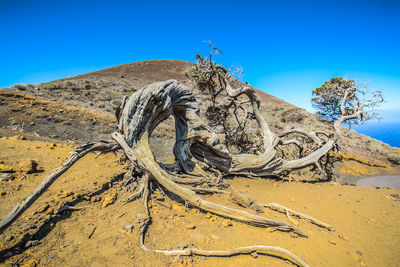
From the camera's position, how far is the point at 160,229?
278cm

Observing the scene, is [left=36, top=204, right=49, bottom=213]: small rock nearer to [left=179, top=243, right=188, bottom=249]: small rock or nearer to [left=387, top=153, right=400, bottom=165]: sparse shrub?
[left=179, top=243, right=188, bottom=249]: small rock

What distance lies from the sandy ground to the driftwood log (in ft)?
0.49

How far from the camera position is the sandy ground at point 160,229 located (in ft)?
7.34

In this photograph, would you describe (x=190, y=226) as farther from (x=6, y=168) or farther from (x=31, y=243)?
(x=6, y=168)

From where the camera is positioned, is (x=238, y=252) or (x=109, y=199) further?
(x=109, y=199)

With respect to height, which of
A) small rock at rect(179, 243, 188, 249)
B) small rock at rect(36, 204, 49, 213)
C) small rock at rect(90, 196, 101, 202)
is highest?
small rock at rect(90, 196, 101, 202)

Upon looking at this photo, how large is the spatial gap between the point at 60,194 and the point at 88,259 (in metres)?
1.98

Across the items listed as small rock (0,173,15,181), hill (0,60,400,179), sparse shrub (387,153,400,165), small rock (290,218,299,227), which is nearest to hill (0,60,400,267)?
small rock (0,173,15,181)

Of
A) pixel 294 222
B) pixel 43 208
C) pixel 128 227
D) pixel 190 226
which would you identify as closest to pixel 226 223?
pixel 190 226

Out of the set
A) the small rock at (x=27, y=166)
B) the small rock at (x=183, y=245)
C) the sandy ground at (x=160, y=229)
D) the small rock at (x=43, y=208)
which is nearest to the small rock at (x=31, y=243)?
the sandy ground at (x=160, y=229)

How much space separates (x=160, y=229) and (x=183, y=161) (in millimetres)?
1943

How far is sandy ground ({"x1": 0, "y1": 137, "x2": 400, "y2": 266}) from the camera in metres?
2.24

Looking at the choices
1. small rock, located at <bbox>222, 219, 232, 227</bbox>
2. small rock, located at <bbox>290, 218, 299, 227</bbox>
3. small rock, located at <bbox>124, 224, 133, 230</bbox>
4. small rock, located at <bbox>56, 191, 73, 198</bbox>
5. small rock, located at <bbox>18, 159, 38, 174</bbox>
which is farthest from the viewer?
small rock, located at <bbox>18, 159, 38, 174</bbox>

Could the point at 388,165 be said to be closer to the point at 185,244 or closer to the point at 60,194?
the point at 185,244
